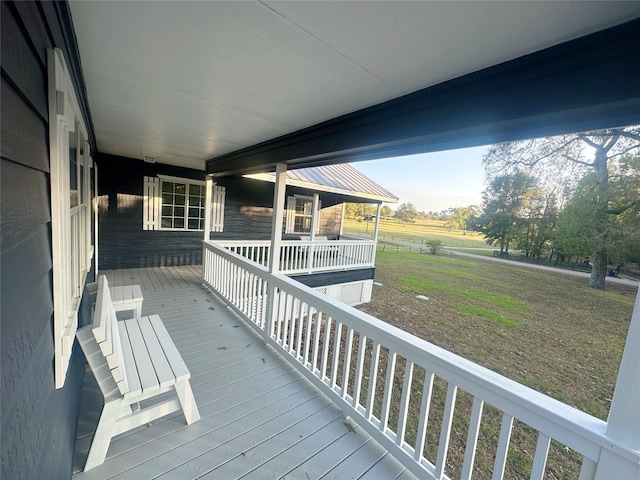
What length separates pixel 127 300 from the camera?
2.93 m

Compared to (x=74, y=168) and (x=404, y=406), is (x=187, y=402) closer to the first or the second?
(x=404, y=406)

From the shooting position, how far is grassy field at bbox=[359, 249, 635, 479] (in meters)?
3.37

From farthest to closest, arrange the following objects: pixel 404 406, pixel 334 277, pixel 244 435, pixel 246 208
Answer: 1. pixel 246 208
2. pixel 334 277
3. pixel 244 435
4. pixel 404 406

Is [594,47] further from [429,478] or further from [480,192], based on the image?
[480,192]

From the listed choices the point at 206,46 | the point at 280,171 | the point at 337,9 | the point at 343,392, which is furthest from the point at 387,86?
the point at 343,392

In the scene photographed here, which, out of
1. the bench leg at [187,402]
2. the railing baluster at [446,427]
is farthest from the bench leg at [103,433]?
the railing baluster at [446,427]

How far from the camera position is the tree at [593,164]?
144 inches

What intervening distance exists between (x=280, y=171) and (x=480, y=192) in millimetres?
6781

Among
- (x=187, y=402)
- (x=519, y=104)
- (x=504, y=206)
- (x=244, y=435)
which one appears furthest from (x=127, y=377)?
(x=504, y=206)

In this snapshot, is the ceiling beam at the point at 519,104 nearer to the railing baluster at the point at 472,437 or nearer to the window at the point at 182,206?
the railing baluster at the point at 472,437

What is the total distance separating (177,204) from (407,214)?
43.6 feet

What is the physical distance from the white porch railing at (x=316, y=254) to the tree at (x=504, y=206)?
134 inches

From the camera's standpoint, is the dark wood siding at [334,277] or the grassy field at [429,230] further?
the grassy field at [429,230]

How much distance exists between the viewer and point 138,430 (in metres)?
→ 1.76
